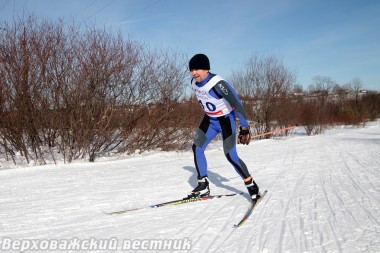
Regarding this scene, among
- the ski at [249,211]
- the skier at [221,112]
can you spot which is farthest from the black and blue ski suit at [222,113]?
the ski at [249,211]

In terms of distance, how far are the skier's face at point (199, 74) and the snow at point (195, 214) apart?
164 cm

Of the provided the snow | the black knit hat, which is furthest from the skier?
the snow

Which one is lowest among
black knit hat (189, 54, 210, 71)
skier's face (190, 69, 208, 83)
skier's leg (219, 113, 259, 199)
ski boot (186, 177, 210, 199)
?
ski boot (186, 177, 210, 199)

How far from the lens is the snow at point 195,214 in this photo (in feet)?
8.69

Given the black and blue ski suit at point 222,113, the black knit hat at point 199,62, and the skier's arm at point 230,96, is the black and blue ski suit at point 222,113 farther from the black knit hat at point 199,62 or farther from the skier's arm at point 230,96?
the black knit hat at point 199,62

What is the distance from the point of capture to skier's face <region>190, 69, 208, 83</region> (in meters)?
4.03

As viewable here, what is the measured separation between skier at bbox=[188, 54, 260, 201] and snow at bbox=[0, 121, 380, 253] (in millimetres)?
340

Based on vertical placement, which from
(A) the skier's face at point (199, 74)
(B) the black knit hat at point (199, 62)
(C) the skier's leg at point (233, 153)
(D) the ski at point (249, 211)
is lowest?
(D) the ski at point (249, 211)

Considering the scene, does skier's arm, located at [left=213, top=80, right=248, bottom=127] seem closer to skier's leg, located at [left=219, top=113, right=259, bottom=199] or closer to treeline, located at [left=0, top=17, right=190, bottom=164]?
skier's leg, located at [left=219, top=113, right=259, bottom=199]

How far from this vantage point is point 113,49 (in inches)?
378

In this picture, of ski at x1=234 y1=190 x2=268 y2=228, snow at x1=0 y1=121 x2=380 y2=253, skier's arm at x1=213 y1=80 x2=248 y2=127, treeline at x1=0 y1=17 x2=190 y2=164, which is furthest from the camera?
treeline at x1=0 y1=17 x2=190 y2=164

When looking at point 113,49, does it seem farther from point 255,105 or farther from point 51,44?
point 255,105

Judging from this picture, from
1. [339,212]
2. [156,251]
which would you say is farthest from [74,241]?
[339,212]

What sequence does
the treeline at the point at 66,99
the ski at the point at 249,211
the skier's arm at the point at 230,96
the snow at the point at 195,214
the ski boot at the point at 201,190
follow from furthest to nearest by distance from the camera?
the treeline at the point at 66,99, the ski boot at the point at 201,190, the skier's arm at the point at 230,96, the ski at the point at 249,211, the snow at the point at 195,214
